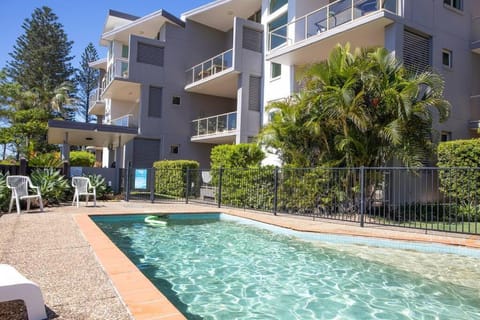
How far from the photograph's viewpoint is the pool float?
10352 millimetres

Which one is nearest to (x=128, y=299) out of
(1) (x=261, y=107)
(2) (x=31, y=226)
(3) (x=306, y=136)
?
(2) (x=31, y=226)

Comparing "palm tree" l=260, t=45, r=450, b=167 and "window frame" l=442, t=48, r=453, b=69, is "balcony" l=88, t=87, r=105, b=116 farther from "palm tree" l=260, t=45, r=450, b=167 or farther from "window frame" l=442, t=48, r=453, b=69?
"window frame" l=442, t=48, r=453, b=69

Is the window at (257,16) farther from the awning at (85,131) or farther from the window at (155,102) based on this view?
the awning at (85,131)

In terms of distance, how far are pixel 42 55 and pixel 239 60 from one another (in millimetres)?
34101

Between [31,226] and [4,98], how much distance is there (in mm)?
29498

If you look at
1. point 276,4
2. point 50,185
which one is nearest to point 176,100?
point 276,4

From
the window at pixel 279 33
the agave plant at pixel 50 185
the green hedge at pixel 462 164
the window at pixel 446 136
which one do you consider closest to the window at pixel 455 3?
the window at pixel 446 136

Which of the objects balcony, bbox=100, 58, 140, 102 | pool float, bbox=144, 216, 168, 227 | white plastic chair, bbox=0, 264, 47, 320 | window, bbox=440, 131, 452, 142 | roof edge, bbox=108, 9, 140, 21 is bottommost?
pool float, bbox=144, 216, 168, 227

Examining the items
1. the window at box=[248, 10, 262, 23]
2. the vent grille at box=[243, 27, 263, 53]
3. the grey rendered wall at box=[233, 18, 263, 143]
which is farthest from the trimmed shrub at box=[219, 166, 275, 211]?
the window at box=[248, 10, 262, 23]

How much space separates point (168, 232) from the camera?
9367 millimetres

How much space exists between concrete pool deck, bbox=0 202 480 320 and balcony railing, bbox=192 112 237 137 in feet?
39.3

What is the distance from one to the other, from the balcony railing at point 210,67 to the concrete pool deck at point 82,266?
13663 millimetres

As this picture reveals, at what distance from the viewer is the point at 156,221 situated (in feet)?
34.5

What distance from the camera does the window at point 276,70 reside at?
1892cm
